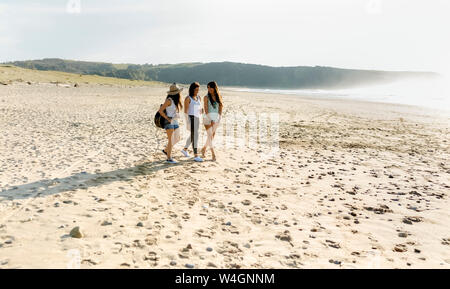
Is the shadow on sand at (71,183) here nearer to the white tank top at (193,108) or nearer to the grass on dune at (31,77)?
the white tank top at (193,108)

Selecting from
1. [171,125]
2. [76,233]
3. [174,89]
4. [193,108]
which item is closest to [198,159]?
[171,125]

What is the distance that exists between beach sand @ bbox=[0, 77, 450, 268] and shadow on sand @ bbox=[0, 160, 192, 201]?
0.08 feet

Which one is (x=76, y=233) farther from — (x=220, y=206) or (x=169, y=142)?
(x=169, y=142)

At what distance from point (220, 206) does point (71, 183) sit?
3.40 meters

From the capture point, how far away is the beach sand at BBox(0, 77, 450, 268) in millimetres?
4188

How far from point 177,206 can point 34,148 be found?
21.5 ft

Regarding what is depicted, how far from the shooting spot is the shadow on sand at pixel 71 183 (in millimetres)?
5969

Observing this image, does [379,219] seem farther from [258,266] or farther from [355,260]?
[258,266]

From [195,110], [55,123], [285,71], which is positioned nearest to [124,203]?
[195,110]

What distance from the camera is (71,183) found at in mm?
6676

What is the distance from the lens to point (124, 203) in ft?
19.1

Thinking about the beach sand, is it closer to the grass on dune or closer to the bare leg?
the bare leg

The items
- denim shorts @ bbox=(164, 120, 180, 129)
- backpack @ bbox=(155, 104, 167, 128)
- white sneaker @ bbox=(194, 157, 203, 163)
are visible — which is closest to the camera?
backpack @ bbox=(155, 104, 167, 128)

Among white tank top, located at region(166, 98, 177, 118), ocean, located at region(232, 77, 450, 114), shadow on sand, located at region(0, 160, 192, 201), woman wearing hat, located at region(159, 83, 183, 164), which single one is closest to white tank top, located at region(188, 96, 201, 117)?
woman wearing hat, located at region(159, 83, 183, 164)
